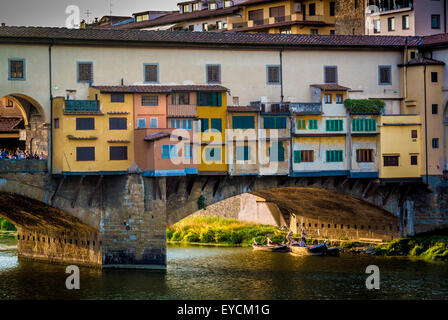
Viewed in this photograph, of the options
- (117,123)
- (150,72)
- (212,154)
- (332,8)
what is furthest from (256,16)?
(117,123)

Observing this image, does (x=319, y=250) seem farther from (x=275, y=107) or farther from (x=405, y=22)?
(x=405, y=22)

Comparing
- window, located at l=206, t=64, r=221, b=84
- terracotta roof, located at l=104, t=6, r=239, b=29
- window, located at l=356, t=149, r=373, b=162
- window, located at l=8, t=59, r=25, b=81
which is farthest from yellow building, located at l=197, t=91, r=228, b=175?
terracotta roof, located at l=104, t=6, r=239, b=29

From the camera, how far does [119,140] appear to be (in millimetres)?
49844

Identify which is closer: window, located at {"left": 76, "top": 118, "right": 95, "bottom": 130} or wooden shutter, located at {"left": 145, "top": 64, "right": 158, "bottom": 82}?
window, located at {"left": 76, "top": 118, "right": 95, "bottom": 130}

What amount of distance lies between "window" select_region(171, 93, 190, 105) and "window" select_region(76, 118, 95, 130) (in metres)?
4.07

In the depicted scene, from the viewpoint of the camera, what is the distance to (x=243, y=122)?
52.5m

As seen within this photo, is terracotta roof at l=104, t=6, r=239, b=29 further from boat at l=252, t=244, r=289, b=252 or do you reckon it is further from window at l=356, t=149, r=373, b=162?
window at l=356, t=149, r=373, b=162

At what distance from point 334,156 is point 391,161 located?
122 inches

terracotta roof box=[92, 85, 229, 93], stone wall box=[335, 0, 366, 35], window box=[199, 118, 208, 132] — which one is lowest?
window box=[199, 118, 208, 132]

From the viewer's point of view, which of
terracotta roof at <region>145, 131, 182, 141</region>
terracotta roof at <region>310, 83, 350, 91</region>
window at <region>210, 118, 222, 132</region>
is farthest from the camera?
terracotta roof at <region>310, 83, 350, 91</region>

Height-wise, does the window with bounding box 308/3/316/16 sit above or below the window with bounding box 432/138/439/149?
above

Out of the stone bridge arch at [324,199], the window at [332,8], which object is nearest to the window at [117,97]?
the stone bridge arch at [324,199]

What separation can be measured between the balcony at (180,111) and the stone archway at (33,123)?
571 centimetres

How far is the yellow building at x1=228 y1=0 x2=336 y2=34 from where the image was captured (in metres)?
74.0
